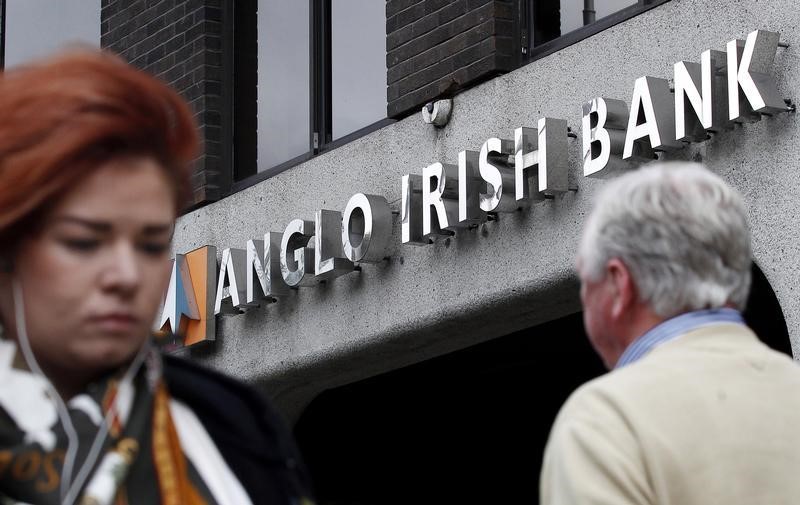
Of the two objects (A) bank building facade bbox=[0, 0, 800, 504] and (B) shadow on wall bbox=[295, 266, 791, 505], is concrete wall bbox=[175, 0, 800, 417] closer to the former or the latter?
(A) bank building facade bbox=[0, 0, 800, 504]

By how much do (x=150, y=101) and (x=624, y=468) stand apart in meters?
1.11

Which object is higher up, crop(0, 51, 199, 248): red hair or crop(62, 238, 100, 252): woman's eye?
crop(0, 51, 199, 248): red hair

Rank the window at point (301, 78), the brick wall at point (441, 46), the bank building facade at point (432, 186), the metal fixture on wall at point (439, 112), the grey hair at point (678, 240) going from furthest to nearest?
the window at point (301, 78) → the metal fixture on wall at point (439, 112) → the brick wall at point (441, 46) → the bank building facade at point (432, 186) → the grey hair at point (678, 240)

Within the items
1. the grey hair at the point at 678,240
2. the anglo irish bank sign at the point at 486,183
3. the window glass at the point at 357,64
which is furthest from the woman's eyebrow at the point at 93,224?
the window glass at the point at 357,64

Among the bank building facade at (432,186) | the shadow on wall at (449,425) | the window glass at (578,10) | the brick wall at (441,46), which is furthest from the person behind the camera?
the shadow on wall at (449,425)

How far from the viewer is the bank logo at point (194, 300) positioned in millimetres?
9773

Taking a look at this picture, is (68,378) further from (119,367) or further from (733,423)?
(733,423)

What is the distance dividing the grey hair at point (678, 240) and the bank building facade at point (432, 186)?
11.7 feet

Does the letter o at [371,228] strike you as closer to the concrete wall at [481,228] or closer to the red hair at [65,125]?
the concrete wall at [481,228]

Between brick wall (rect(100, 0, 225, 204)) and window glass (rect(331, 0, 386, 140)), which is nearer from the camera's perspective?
window glass (rect(331, 0, 386, 140))

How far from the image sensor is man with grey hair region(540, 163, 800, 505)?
2.64 meters

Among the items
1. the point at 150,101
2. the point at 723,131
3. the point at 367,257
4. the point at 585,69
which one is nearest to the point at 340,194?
the point at 367,257

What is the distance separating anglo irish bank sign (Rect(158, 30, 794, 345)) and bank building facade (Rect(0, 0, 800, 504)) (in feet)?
0.04

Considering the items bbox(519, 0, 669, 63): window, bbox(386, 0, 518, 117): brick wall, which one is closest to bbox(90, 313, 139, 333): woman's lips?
bbox(519, 0, 669, 63): window
